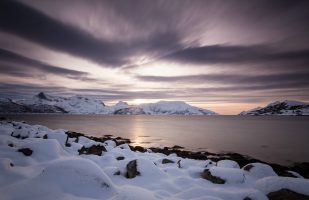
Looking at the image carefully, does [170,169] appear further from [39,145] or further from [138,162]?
[39,145]

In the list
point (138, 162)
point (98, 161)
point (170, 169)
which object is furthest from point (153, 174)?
point (98, 161)

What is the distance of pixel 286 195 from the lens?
23.2ft

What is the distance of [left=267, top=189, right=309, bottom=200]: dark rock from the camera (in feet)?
22.9

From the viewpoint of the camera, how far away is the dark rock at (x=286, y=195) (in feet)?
22.9

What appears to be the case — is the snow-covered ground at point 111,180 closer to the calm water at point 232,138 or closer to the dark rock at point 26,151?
the dark rock at point 26,151

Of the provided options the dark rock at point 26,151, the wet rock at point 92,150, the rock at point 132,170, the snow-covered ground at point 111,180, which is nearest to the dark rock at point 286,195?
the snow-covered ground at point 111,180

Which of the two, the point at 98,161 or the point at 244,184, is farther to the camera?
the point at 98,161

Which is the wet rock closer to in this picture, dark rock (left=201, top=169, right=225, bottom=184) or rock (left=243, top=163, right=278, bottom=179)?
dark rock (left=201, top=169, right=225, bottom=184)

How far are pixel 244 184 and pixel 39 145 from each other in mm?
9368

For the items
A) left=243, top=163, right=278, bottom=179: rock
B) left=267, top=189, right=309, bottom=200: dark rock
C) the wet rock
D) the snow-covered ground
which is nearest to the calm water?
Answer: left=243, top=163, right=278, bottom=179: rock

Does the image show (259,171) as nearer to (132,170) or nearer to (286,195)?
(286,195)

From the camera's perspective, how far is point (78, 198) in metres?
5.72

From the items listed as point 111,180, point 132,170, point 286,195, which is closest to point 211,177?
point 286,195

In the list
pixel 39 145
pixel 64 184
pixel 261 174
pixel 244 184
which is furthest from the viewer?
pixel 261 174
